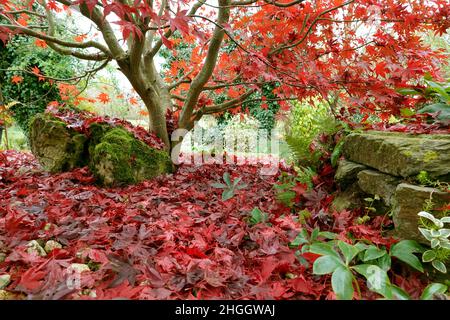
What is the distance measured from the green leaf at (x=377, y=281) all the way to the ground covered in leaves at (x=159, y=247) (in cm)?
7

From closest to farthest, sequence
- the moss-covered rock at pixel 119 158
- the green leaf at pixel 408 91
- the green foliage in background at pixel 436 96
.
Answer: the green foliage in background at pixel 436 96 < the green leaf at pixel 408 91 < the moss-covered rock at pixel 119 158

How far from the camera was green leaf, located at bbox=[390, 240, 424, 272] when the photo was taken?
967 millimetres

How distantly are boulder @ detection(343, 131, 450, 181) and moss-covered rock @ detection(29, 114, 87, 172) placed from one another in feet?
7.68

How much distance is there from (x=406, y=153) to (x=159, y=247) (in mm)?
1122

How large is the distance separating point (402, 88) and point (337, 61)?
0.81 m

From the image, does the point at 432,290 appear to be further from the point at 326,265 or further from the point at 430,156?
the point at 430,156

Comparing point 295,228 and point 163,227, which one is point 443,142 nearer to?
point 295,228

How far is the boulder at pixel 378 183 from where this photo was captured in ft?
4.28

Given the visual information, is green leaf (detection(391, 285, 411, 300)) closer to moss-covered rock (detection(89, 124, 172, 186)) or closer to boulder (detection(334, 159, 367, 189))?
boulder (detection(334, 159, 367, 189))

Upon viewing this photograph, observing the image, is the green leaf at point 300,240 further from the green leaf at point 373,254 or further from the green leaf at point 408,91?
the green leaf at point 408,91

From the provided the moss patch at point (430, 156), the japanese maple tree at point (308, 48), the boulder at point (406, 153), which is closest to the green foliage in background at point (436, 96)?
the japanese maple tree at point (308, 48)

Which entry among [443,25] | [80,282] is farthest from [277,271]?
[443,25]

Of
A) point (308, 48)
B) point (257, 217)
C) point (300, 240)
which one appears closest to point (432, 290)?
point (300, 240)

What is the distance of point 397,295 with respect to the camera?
2.85 feet
